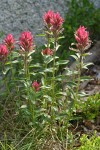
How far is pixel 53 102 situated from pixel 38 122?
24 centimetres

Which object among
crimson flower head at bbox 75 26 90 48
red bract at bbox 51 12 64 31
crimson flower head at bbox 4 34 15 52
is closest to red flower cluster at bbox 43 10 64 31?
red bract at bbox 51 12 64 31

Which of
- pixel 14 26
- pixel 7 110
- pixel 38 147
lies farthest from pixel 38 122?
pixel 14 26

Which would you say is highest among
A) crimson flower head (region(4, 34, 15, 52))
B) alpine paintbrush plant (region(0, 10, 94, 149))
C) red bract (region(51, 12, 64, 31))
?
red bract (region(51, 12, 64, 31))

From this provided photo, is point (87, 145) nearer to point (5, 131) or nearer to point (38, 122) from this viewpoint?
point (38, 122)

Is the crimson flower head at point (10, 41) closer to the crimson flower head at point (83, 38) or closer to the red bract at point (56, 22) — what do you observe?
the red bract at point (56, 22)

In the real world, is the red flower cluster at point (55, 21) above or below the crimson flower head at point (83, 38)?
above

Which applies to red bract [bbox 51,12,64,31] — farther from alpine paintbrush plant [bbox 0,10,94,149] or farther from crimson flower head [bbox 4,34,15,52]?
crimson flower head [bbox 4,34,15,52]

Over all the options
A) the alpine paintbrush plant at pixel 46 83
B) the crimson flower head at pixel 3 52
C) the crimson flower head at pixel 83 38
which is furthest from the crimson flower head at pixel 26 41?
the crimson flower head at pixel 83 38

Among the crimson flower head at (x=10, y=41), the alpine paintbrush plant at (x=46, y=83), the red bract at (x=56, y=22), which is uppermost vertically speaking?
the red bract at (x=56, y=22)

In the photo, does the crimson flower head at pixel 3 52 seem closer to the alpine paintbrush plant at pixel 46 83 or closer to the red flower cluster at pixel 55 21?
the alpine paintbrush plant at pixel 46 83

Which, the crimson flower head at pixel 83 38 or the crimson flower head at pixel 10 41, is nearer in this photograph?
the crimson flower head at pixel 83 38

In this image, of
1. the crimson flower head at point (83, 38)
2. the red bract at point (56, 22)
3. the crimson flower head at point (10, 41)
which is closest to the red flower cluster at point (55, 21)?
the red bract at point (56, 22)

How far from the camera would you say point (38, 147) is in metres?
4.21

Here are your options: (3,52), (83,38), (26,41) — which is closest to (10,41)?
(3,52)
